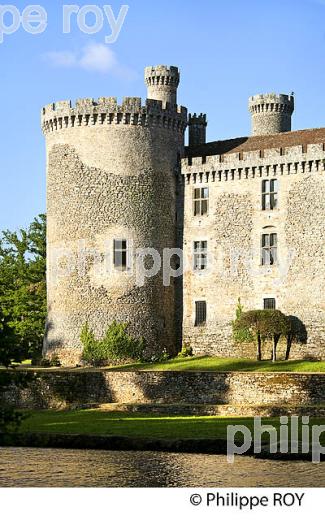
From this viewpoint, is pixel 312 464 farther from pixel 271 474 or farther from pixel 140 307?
pixel 140 307

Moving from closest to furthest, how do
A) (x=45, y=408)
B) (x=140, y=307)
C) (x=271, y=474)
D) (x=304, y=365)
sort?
(x=271, y=474) < (x=45, y=408) < (x=304, y=365) < (x=140, y=307)

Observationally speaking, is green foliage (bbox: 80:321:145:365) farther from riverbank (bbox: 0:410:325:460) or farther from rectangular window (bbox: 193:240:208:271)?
riverbank (bbox: 0:410:325:460)

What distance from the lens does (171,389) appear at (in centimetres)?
4681

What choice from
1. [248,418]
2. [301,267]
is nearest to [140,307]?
[301,267]

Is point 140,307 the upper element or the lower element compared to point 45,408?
upper

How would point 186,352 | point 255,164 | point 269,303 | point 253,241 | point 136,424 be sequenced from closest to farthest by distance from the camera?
point 136,424, point 269,303, point 253,241, point 255,164, point 186,352

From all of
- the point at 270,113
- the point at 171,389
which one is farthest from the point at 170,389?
the point at 270,113

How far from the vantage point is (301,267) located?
55.4 meters

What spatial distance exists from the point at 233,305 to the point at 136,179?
301 inches

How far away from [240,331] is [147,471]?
26164mm

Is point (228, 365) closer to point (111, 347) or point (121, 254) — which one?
point (111, 347)

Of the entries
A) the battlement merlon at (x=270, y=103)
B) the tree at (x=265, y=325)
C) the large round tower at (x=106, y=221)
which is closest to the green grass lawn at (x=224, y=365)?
the tree at (x=265, y=325)
